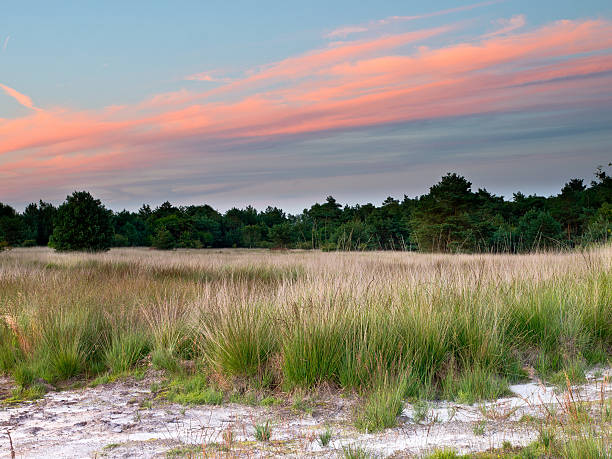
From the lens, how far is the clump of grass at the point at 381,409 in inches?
153

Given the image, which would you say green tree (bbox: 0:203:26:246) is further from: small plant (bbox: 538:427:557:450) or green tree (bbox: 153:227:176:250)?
small plant (bbox: 538:427:557:450)

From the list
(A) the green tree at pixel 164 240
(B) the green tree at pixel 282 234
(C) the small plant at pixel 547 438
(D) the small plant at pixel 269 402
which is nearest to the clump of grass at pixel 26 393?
(D) the small plant at pixel 269 402

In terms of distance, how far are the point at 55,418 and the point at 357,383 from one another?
286 centimetres

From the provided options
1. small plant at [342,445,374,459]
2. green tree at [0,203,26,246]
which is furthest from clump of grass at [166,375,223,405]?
green tree at [0,203,26,246]

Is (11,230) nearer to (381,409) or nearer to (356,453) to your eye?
(381,409)

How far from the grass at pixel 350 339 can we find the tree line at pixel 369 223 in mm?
12810

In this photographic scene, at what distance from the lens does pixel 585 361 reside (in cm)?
555

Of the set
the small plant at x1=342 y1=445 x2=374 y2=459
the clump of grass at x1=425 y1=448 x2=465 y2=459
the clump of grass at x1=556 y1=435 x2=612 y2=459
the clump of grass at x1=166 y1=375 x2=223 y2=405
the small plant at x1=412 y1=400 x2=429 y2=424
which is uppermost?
the clump of grass at x1=556 y1=435 x2=612 y2=459

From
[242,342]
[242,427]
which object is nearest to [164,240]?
[242,342]

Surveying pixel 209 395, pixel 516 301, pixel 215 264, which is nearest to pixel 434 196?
pixel 215 264

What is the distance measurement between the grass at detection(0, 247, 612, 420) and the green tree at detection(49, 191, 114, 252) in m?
23.0

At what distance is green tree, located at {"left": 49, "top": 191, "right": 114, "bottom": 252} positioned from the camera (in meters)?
29.3

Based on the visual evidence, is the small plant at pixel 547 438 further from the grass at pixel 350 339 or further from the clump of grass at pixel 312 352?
the clump of grass at pixel 312 352

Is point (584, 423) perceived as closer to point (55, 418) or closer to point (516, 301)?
point (516, 301)
